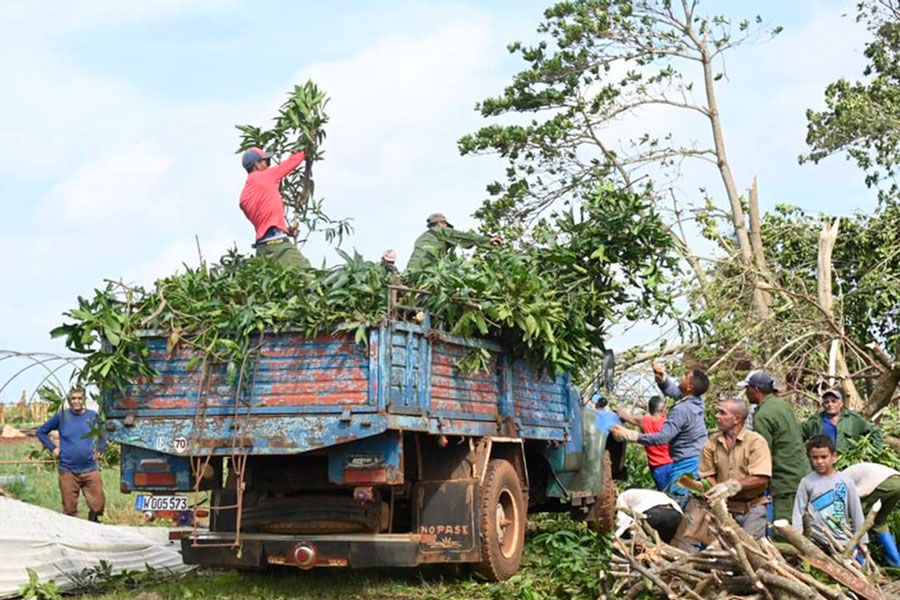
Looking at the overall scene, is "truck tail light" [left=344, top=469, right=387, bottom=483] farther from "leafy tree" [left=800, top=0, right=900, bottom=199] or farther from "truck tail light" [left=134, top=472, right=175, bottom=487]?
"leafy tree" [left=800, top=0, right=900, bottom=199]

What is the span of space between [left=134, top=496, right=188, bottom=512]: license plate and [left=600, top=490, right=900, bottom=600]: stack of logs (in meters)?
3.08

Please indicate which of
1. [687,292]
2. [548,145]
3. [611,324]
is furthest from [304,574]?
[548,145]

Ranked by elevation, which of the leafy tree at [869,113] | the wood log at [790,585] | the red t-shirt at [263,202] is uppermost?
the leafy tree at [869,113]

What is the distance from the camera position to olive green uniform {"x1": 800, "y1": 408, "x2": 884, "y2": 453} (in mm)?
9914

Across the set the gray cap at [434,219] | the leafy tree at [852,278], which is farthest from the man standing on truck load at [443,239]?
the leafy tree at [852,278]

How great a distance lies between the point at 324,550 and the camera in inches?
295

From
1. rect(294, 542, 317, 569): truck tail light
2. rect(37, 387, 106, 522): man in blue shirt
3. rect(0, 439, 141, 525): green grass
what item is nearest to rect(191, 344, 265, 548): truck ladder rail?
rect(294, 542, 317, 569): truck tail light

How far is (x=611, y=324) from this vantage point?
934cm

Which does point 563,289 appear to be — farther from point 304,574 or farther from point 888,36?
point 888,36

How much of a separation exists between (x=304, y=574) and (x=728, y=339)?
7614mm

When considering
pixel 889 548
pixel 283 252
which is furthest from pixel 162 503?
pixel 889 548

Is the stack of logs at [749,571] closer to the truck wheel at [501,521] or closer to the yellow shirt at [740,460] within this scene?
the yellow shirt at [740,460]

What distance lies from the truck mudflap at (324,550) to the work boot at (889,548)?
3.23 meters

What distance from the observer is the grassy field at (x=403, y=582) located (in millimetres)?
7734
